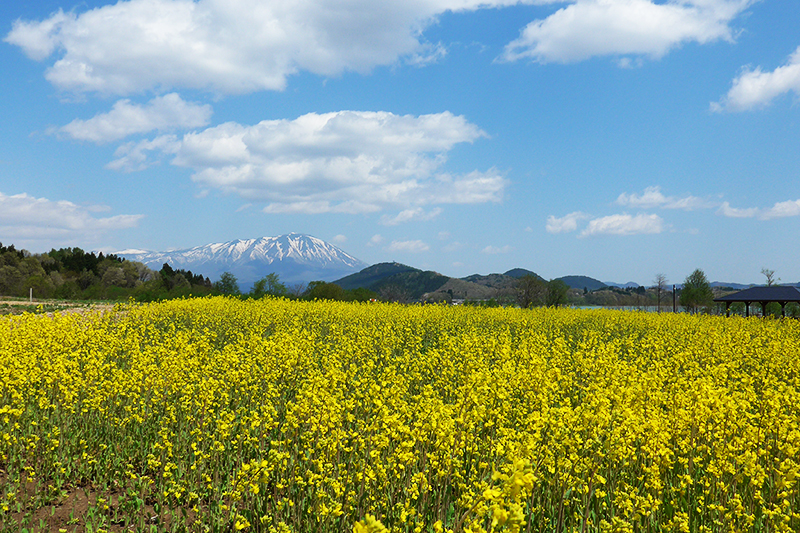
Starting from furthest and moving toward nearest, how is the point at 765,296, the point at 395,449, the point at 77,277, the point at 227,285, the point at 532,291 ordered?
the point at 77,277
the point at 227,285
the point at 532,291
the point at 765,296
the point at 395,449

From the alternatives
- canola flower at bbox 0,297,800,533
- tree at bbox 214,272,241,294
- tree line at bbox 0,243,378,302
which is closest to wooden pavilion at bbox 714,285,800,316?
tree line at bbox 0,243,378,302

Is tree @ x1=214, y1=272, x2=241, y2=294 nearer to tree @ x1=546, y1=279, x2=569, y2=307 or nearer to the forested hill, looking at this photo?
the forested hill

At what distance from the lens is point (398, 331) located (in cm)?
1631

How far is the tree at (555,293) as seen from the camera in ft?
177

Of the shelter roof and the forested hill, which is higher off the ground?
the forested hill

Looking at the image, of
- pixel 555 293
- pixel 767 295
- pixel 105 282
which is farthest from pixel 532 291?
pixel 105 282

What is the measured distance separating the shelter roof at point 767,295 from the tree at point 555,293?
1905 centimetres

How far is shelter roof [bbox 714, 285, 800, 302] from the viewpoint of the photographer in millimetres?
33094

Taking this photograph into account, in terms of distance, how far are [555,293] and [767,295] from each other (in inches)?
845

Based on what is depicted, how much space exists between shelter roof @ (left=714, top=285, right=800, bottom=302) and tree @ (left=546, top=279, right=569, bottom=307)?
19.1 metres

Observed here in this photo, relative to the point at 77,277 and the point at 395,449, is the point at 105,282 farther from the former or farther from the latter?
the point at 395,449

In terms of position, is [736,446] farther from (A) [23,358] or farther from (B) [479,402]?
(A) [23,358]

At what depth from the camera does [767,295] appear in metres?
34.3

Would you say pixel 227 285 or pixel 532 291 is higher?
pixel 227 285
